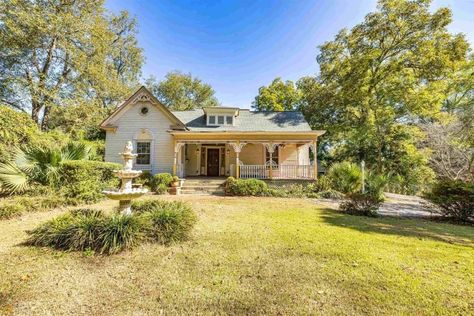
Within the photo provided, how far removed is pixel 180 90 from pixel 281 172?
2309 cm

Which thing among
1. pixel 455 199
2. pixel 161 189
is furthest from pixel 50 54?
pixel 455 199

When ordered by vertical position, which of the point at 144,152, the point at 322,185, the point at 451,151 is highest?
the point at 451,151

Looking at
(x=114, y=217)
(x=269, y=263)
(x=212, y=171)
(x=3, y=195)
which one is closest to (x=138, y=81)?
(x=212, y=171)

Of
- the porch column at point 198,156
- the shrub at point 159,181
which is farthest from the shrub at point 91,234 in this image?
the porch column at point 198,156

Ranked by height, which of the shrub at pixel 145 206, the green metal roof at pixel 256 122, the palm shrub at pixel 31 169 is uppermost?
the green metal roof at pixel 256 122

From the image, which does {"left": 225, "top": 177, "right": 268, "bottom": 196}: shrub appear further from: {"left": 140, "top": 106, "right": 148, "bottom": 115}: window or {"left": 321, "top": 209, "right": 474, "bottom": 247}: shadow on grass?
{"left": 140, "top": 106, "right": 148, "bottom": 115}: window

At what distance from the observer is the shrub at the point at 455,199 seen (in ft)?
24.7

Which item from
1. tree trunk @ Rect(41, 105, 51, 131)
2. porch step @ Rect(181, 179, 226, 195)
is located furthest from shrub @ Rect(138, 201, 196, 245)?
tree trunk @ Rect(41, 105, 51, 131)

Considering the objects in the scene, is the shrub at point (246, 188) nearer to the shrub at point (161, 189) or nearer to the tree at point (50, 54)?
the shrub at point (161, 189)

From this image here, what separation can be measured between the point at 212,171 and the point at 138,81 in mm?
19208

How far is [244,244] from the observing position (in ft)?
15.9

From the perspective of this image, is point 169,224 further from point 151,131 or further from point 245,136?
point 151,131

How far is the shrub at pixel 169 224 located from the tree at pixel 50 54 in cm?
1743

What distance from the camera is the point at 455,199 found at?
7.67 metres
